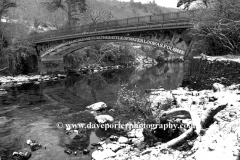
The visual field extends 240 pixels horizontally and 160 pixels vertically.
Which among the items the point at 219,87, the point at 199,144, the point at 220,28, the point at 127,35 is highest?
the point at 220,28

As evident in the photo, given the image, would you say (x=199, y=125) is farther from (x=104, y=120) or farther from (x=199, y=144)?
(x=104, y=120)

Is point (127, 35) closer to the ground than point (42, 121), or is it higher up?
higher up

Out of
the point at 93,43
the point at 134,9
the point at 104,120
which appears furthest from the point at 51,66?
the point at 134,9

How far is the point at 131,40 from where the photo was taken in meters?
23.3

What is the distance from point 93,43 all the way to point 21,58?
11426 millimetres

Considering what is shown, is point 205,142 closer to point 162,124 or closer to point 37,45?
point 162,124

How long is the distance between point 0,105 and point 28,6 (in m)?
79.3

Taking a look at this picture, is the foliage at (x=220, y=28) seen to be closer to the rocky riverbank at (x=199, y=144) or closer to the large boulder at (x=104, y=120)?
the rocky riverbank at (x=199, y=144)

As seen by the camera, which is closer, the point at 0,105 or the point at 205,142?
the point at 205,142

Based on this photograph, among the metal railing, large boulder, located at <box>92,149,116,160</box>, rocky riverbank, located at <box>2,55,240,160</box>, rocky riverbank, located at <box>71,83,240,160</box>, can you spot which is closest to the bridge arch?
the metal railing

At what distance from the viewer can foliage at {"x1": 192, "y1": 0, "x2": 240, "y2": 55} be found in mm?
12398

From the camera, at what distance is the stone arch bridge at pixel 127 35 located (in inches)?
694

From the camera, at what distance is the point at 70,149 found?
806 cm

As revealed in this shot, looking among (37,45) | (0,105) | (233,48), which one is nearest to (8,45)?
(37,45)
